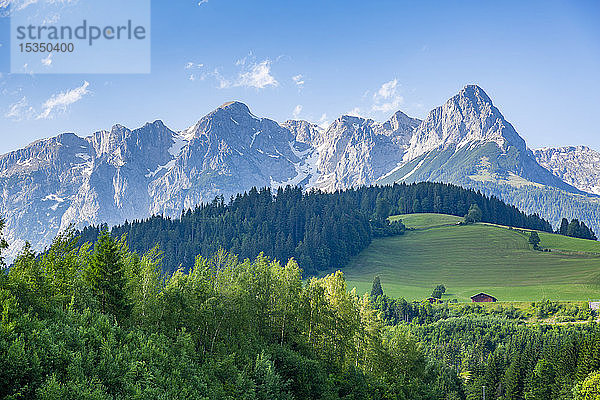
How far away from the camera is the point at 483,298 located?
193m

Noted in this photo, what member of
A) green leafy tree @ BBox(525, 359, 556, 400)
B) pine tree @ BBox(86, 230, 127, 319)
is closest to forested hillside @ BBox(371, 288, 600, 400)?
green leafy tree @ BBox(525, 359, 556, 400)

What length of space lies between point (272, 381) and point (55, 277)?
24083mm

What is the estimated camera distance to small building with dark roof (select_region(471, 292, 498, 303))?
7564 inches

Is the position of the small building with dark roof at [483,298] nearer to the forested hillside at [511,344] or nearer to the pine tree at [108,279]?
the forested hillside at [511,344]

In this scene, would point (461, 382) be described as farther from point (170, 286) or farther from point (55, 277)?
point (55, 277)

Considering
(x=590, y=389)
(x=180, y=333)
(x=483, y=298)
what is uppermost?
(x=180, y=333)

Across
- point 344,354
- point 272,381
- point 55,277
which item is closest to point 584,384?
point 344,354

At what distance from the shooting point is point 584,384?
89.8m

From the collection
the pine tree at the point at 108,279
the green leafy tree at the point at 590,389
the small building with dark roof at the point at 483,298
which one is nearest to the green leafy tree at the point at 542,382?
the green leafy tree at the point at 590,389

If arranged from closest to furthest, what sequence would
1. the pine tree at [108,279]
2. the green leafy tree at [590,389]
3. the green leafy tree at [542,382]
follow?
the pine tree at [108,279] → the green leafy tree at [590,389] → the green leafy tree at [542,382]

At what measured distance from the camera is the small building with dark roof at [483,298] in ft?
630

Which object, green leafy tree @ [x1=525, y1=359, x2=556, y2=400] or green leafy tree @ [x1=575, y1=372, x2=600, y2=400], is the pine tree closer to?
green leafy tree @ [x1=575, y1=372, x2=600, y2=400]

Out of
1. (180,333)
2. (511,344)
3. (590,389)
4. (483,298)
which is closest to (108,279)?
(180,333)

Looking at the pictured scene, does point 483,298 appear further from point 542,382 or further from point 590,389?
point 590,389
